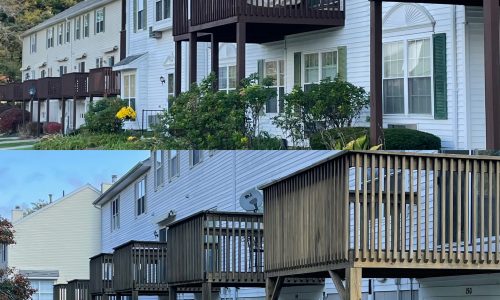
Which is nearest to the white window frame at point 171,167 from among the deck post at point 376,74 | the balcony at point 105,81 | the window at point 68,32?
the deck post at point 376,74

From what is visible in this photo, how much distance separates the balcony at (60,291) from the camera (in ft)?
77.5

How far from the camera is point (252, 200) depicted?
1648cm

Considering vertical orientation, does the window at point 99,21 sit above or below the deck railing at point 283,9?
above

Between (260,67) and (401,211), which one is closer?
(401,211)

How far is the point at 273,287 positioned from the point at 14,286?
35.2ft

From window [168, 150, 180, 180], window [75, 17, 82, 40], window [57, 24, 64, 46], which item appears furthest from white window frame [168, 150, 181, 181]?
window [57, 24, 64, 46]

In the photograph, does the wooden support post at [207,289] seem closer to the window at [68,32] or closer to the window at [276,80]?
the window at [276,80]

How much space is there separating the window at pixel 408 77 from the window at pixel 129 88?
616 inches

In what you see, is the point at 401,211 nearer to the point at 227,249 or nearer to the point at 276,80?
the point at 227,249

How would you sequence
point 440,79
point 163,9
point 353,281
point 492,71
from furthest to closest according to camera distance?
point 163,9 < point 440,79 < point 492,71 < point 353,281

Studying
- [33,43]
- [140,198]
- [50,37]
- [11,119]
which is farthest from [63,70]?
[140,198]

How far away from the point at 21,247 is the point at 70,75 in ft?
50.7

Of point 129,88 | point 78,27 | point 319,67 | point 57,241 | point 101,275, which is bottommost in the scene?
point 101,275

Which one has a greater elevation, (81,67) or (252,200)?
(81,67)
